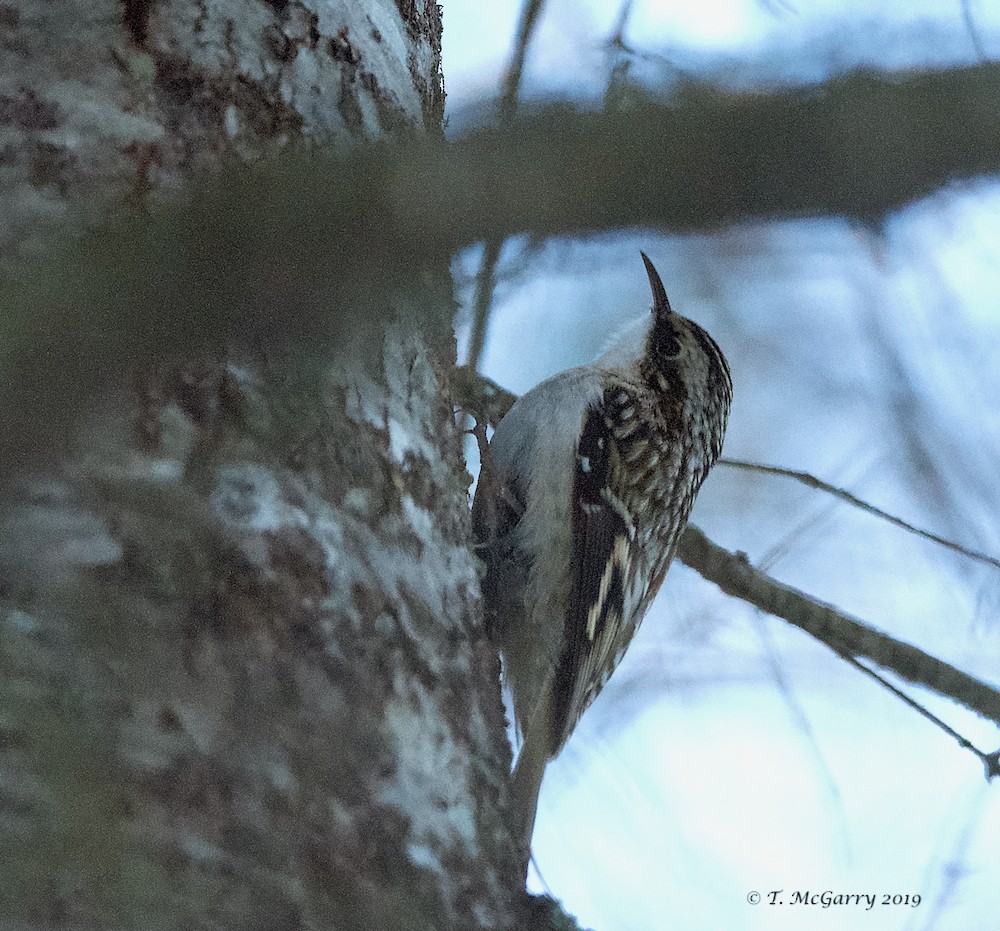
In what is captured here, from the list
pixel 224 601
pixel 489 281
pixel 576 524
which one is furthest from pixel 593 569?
pixel 224 601

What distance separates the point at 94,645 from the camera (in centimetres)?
129

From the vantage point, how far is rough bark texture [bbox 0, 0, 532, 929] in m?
1.23

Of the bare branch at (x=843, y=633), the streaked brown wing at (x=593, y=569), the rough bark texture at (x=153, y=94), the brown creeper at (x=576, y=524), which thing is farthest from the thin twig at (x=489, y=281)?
the bare branch at (x=843, y=633)

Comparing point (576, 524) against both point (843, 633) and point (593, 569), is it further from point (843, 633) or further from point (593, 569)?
point (843, 633)

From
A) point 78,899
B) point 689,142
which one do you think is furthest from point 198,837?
point 689,142

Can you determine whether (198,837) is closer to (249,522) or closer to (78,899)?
(78,899)

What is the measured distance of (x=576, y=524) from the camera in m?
2.73

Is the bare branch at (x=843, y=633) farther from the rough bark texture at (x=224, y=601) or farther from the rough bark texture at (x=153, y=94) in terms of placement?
the rough bark texture at (x=153, y=94)

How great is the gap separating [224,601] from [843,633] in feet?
5.73

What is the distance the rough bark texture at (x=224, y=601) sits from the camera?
123 cm

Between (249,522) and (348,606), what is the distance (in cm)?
17

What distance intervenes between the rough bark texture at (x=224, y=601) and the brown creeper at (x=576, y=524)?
80 cm

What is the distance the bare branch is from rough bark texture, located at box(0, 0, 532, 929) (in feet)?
3.73

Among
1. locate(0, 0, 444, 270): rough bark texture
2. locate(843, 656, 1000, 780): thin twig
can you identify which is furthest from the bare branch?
locate(0, 0, 444, 270): rough bark texture
